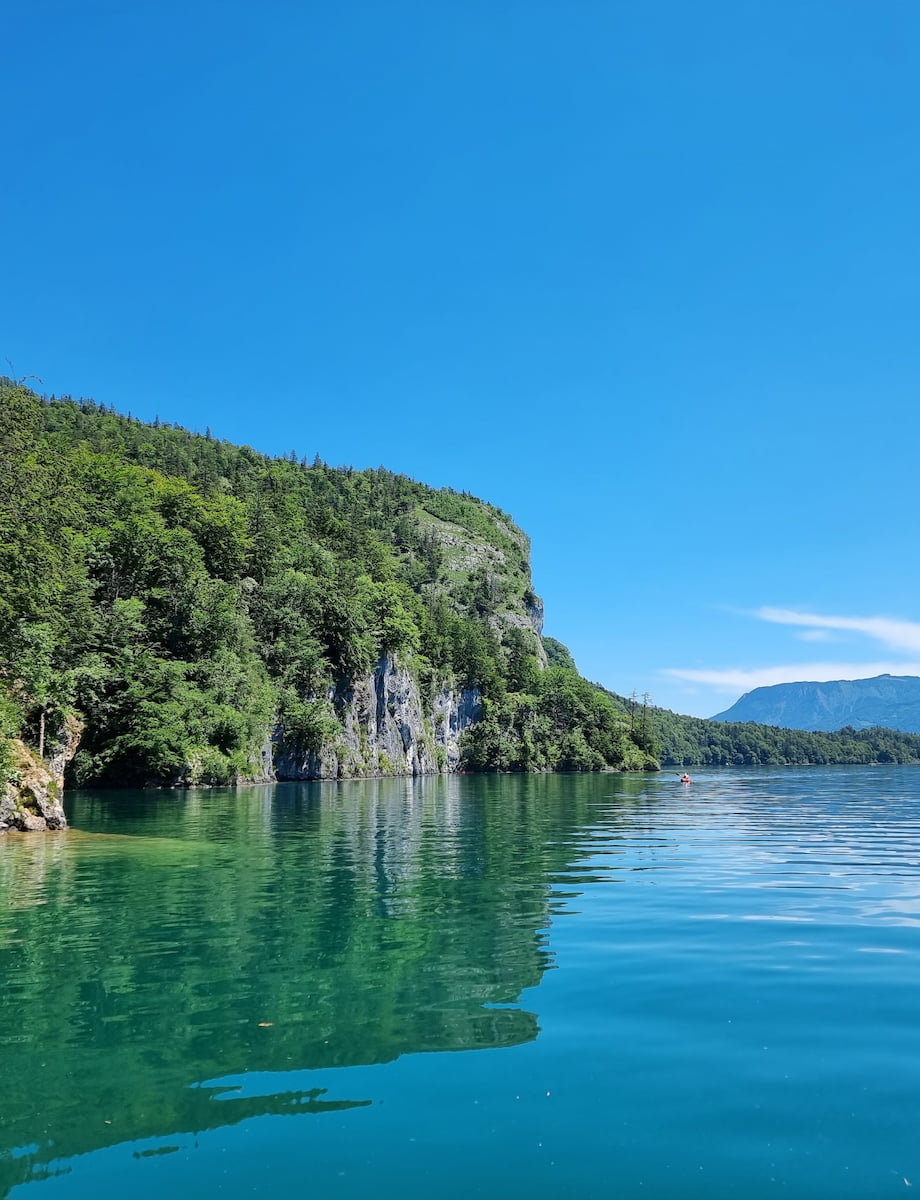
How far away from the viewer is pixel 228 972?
11820 mm

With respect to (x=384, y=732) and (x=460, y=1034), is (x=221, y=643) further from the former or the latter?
(x=460, y=1034)

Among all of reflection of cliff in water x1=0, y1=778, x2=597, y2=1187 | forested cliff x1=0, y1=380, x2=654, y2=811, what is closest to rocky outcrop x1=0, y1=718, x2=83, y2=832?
forested cliff x1=0, y1=380, x2=654, y2=811

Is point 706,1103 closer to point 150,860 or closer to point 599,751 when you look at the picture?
point 150,860

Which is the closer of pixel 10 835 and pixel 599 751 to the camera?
pixel 10 835

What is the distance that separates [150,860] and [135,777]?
A: 50.1 metres

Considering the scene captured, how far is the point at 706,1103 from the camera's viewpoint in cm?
730

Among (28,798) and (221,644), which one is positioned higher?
(221,644)

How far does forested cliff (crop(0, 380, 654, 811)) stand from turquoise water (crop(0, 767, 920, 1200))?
63.3 feet

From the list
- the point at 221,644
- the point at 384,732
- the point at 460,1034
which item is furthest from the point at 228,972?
the point at 384,732

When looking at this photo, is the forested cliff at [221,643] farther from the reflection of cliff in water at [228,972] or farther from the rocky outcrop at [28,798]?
the reflection of cliff in water at [228,972]

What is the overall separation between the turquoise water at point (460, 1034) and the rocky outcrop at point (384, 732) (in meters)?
79.3

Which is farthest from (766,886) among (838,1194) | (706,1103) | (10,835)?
(10,835)

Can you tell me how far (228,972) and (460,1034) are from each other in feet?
14.0

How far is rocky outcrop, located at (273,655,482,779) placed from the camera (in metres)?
99.8
